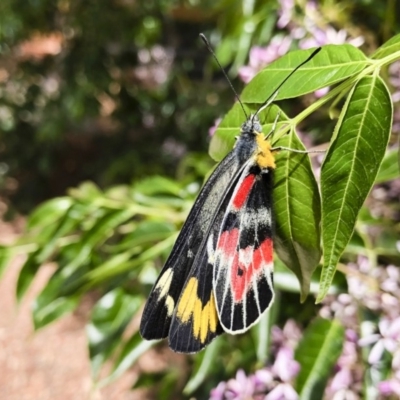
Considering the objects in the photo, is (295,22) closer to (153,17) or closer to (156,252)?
(156,252)

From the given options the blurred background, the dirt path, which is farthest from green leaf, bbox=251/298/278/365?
the dirt path

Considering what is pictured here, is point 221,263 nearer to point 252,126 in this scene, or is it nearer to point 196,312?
point 196,312

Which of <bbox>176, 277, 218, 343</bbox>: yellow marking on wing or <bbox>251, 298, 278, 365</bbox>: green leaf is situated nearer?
<bbox>176, 277, 218, 343</bbox>: yellow marking on wing

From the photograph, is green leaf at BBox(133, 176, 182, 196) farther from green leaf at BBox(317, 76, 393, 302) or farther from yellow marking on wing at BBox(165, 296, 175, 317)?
green leaf at BBox(317, 76, 393, 302)

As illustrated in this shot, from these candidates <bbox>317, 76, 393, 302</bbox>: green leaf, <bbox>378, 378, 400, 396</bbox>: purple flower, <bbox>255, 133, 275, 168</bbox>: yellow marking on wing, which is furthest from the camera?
<bbox>378, 378, 400, 396</bbox>: purple flower

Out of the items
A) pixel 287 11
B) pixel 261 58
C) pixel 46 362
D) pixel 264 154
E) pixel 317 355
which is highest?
pixel 287 11

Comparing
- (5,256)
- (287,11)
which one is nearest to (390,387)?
(287,11)
